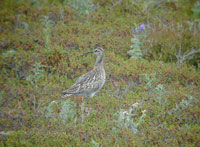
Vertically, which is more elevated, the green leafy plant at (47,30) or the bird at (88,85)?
the green leafy plant at (47,30)

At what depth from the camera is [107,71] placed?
10086 mm

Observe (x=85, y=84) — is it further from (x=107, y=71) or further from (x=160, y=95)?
(x=160, y=95)

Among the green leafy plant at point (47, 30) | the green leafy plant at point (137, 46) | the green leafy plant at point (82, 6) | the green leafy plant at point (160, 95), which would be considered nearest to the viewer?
the green leafy plant at point (160, 95)

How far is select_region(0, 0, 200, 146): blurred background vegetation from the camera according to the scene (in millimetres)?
7402

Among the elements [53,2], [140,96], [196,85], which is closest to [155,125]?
[140,96]

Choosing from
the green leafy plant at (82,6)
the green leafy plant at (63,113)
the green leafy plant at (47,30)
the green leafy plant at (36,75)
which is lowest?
the green leafy plant at (63,113)

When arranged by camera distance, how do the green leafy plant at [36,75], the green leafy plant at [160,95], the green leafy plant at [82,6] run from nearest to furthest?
the green leafy plant at [160,95]
the green leafy plant at [36,75]
the green leafy plant at [82,6]

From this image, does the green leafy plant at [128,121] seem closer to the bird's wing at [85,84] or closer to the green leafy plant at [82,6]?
the bird's wing at [85,84]

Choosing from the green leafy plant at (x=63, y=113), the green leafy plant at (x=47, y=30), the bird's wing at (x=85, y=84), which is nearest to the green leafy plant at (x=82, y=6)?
the green leafy plant at (x=47, y=30)

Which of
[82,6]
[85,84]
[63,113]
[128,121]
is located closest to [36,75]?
[85,84]

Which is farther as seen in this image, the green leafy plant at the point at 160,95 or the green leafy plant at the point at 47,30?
the green leafy plant at the point at 47,30

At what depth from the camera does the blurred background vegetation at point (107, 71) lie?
7402 mm

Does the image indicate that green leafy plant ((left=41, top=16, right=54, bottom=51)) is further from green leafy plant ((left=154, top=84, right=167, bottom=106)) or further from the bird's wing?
green leafy plant ((left=154, top=84, right=167, bottom=106))

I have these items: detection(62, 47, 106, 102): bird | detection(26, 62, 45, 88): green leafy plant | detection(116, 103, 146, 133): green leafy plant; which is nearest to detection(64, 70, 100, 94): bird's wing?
detection(62, 47, 106, 102): bird
